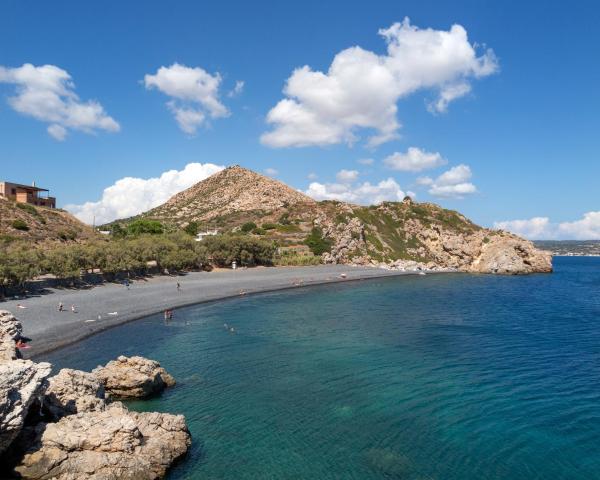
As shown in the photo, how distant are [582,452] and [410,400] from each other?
8389mm

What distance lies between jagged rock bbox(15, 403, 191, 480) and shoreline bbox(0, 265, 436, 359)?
690 inches

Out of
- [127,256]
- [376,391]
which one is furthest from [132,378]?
[127,256]

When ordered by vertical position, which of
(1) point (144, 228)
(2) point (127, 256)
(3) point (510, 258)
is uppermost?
(1) point (144, 228)

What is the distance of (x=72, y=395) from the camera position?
20641 millimetres

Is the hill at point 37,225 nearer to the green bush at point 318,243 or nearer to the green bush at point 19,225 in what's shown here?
Answer: the green bush at point 19,225

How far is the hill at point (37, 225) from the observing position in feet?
270

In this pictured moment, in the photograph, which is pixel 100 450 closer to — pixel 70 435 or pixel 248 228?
pixel 70 435

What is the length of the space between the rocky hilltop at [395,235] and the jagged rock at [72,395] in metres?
97.5

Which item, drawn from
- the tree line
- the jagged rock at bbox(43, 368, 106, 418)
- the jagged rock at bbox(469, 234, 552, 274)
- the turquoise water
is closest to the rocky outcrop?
the jagged rock at bbox(43, 368, 106, 418)

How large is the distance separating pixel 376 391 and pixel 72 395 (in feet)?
54.4

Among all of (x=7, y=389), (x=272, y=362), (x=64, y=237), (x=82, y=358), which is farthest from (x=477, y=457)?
(x=64, y=237)

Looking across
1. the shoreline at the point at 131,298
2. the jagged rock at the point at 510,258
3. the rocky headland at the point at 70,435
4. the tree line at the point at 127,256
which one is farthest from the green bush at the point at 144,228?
the rocky headland at the point at 70,435

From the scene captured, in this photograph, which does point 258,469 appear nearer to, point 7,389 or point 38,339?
point 7,389

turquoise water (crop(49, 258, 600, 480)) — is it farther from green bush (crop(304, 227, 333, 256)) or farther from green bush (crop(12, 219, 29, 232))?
green bush (crop(304, 227, 333, 256))
